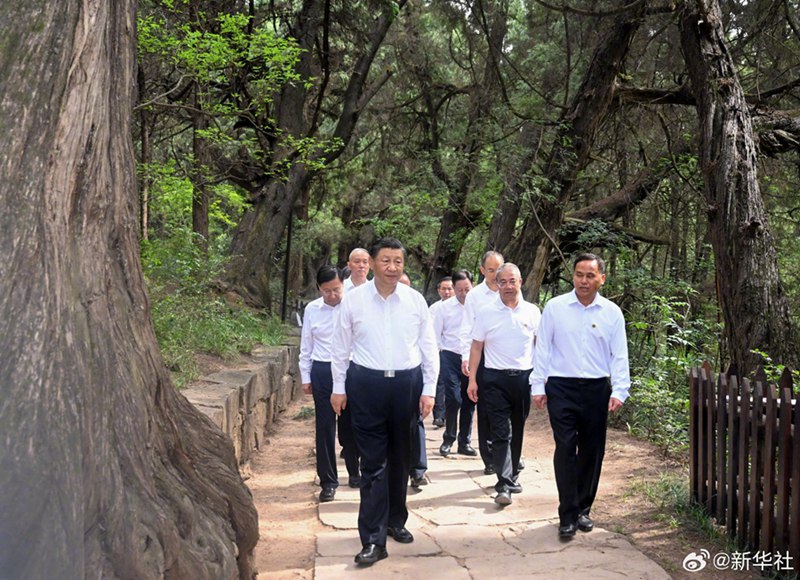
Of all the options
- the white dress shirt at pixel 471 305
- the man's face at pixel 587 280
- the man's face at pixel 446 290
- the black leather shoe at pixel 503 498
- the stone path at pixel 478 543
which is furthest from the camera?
the man's face at pixel 446 290

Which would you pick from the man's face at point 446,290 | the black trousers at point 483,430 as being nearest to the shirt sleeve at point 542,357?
the black trousers at point 483,430

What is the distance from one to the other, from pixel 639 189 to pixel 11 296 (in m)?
13.0

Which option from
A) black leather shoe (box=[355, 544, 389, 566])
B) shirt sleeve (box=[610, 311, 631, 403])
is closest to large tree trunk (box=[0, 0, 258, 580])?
black leather shoe (box=[355, 544, 389, 566])

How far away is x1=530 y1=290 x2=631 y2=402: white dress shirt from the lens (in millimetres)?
5543

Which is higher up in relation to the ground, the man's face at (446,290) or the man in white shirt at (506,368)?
the man's face at (446,290)

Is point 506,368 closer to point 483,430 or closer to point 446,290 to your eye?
point 483,430

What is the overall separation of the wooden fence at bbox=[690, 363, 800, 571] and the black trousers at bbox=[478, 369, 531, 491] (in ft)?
4.77

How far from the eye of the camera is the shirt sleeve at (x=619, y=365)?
5477 millimetres

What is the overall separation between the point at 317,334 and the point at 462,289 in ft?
9.35

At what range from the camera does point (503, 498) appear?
6453 millimetres

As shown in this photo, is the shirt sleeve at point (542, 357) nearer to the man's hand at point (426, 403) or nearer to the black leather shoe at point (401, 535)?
the man's hand at point (426, 403)

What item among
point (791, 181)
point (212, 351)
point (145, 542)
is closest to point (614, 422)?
point (212, 351)

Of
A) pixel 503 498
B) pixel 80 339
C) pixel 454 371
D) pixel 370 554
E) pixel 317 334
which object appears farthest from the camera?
pixel 454 371

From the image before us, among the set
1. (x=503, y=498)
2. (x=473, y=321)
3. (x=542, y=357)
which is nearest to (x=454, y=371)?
(x=473, y=321)
